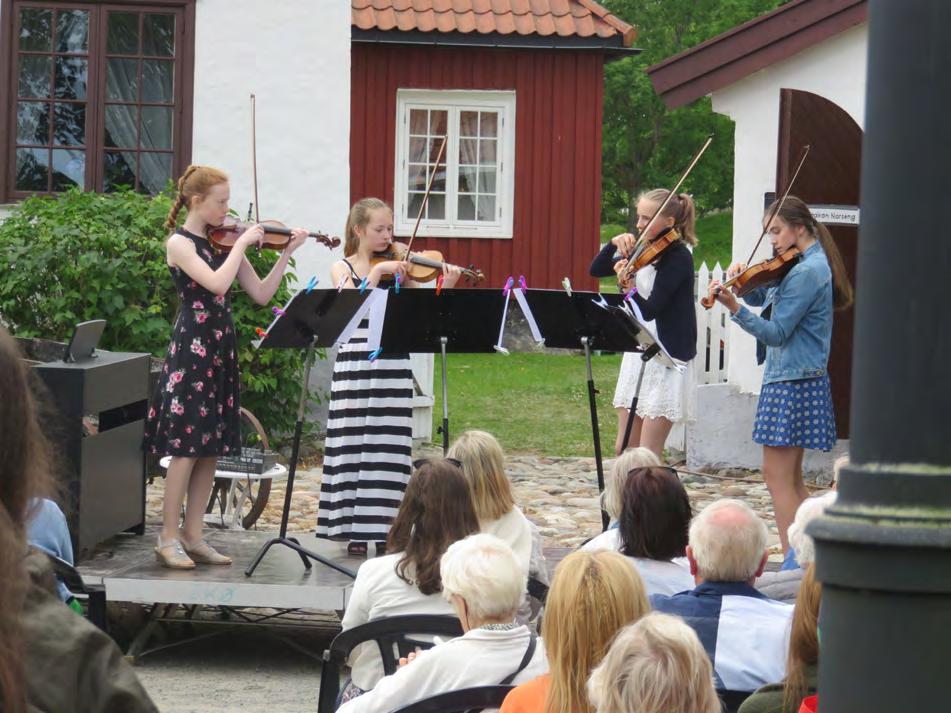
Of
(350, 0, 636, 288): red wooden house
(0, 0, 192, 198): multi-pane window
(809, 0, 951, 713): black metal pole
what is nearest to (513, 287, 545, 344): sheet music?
(809, 0, 951, 713): black metal pole

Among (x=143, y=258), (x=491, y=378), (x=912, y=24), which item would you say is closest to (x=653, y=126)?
(x=491, y=378)

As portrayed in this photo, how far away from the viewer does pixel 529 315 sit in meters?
6.39

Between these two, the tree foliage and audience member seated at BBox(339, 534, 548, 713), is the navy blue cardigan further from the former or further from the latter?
the tree foliage

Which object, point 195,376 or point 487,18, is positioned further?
point 487,18

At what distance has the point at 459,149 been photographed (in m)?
17.9

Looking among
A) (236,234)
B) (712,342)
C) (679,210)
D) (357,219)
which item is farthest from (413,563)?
(712,342)

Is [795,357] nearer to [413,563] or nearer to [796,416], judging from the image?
[796,416]

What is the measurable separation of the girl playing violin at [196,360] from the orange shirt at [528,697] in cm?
325

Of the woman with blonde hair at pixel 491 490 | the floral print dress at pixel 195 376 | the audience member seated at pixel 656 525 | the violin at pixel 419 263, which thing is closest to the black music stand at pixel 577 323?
the violin at pixel 419 263

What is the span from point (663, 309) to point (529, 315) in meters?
1.19

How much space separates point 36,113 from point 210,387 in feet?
24.4

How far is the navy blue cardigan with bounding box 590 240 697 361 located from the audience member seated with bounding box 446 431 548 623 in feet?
7.30

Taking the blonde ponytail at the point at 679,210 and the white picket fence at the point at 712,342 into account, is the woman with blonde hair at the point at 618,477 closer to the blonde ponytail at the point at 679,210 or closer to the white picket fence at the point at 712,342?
the blonde ponytail at the point at 679,210

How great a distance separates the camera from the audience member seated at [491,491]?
516 cm
